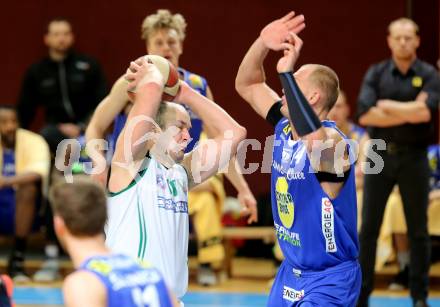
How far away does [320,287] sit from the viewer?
523cm

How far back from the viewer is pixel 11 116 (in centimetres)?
1070

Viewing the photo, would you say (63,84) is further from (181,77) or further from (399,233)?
(181,77)

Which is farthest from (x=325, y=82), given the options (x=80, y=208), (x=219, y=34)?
(x=219, y=34)

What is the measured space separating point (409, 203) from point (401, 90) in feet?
3.28

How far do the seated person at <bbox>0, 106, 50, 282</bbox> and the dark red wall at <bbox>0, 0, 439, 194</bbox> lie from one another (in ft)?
6.70

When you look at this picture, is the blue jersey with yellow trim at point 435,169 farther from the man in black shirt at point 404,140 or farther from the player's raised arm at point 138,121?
the player's raised arm at point 138,121

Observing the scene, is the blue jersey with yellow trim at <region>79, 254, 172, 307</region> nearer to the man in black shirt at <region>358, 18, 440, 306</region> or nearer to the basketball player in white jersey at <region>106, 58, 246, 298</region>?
the basketball player in white jersey at <region>106, 58, 246, 298</region>

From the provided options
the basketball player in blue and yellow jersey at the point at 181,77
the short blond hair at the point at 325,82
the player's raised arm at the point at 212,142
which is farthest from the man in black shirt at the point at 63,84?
the short blond hair at the point at 325,82

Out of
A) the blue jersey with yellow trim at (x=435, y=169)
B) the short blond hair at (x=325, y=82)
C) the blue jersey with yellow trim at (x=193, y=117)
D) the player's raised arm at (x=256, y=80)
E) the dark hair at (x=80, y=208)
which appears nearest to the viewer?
the dark hair at (x=80, y=208)

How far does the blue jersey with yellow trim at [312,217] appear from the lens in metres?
5.29

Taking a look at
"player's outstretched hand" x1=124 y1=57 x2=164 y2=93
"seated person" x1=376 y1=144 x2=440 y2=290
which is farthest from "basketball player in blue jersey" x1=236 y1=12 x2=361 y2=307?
"seated person" x1=376 y1=144 x2=440 y2=290

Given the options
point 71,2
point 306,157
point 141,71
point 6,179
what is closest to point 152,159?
point 141,71

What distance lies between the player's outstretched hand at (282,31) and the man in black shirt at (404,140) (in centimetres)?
345

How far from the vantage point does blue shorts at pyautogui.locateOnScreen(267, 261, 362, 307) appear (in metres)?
5.21
